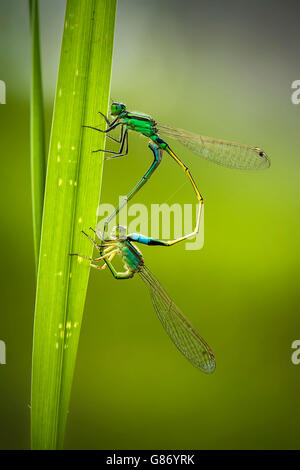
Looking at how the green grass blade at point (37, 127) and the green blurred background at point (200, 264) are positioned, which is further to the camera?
the green blurred background at point (200, 264)

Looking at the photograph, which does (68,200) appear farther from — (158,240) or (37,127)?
(158,240)

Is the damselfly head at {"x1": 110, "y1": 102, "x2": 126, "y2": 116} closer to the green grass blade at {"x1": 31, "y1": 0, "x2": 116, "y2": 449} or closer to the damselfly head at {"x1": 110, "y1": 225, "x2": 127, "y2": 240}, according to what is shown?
the green grass blade at {"x1": 31, "y1": 0, "x2": 116, "y2": 449}

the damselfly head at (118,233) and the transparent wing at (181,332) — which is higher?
the damselfly head at (118,233)

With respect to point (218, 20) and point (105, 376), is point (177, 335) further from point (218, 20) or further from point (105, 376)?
point (218, 20)

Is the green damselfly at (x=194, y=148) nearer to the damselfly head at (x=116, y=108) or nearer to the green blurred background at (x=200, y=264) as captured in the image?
the damselfly head at (x=116, y=108)

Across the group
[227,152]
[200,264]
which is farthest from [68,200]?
[200,264]

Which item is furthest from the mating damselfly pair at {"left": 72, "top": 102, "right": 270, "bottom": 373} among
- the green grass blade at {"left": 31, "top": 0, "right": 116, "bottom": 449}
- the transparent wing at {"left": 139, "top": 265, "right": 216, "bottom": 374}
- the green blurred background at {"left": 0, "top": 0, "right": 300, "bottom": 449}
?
the green blurred background at {"left": 0, "top": 0, "right": 300, "bottom": 449}

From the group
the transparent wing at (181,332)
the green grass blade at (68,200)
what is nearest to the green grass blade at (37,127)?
the green grass blade at (68,200)
